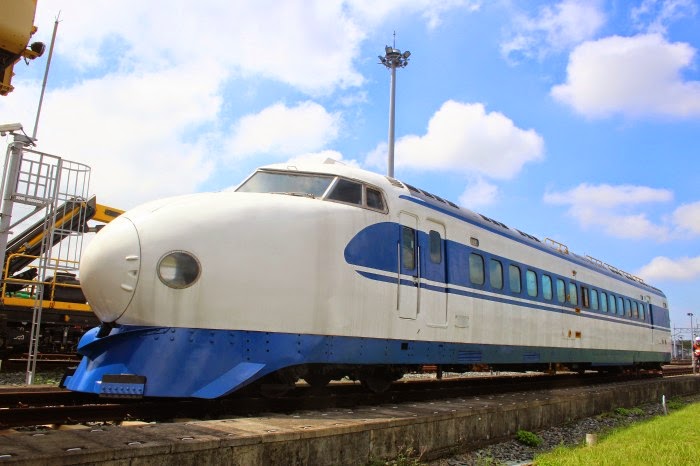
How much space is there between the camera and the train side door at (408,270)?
26.6ft

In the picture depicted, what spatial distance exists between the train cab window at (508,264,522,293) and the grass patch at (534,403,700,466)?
10.4 ft

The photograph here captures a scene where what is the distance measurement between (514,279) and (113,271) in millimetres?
8093

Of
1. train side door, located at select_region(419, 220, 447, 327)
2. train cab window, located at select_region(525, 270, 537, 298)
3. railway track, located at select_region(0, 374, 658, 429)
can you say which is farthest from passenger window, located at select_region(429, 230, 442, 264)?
train cab window, located at select_region(525, 270, 537, 298)

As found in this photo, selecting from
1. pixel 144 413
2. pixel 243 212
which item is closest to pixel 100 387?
pixel 144 413

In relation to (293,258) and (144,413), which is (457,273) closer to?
(293,258)

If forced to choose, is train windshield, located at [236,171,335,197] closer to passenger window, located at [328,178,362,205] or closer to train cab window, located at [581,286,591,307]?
passenger window, located at [328,178,362,205]

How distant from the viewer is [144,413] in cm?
668

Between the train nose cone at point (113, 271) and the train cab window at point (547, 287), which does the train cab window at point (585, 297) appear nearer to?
the train cab window at point (547, 287)

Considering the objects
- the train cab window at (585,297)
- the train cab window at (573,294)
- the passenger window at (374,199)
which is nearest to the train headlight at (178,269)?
the passenger window at (374,199)

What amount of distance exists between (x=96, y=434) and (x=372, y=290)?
159 inches

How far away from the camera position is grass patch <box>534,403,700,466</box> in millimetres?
6469

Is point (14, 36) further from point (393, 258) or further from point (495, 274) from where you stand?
point (495, 274)

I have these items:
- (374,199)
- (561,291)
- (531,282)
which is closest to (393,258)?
(374,199)

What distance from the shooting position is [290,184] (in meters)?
A: 7.98
